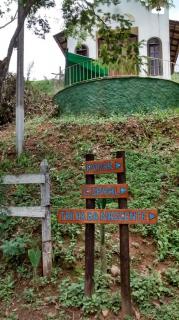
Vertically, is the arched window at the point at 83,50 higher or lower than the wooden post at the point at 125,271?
higher

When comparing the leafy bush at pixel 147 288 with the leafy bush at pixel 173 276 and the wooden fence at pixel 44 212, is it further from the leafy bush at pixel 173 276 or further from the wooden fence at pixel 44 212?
the wooden fence at pixel 44 212

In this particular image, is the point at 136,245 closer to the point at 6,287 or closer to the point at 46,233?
the point at 46,233

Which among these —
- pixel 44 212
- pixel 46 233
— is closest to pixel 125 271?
pixel 46 233

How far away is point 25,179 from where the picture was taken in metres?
6.38

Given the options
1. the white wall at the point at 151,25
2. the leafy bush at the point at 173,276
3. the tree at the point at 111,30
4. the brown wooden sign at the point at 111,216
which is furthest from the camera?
the white wall at the point at 151,25

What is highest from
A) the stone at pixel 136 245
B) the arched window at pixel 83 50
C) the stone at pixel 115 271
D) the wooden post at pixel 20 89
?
the arched window at pixel 83 50

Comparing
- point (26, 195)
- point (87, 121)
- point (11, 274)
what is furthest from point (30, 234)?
point (87, 121)

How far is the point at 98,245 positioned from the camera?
6.66 m

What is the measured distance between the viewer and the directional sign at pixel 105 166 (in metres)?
5.29

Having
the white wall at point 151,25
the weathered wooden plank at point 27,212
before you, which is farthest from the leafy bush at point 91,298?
the white wall at point 151,25

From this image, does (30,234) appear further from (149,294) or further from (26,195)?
(149,294)

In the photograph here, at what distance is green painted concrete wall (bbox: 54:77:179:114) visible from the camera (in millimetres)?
15602

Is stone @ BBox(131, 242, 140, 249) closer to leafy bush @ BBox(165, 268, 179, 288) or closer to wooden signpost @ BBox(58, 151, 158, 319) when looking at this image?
leafy bush @ BBox(165, 268, 179, 288)

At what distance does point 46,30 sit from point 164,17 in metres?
11.4
